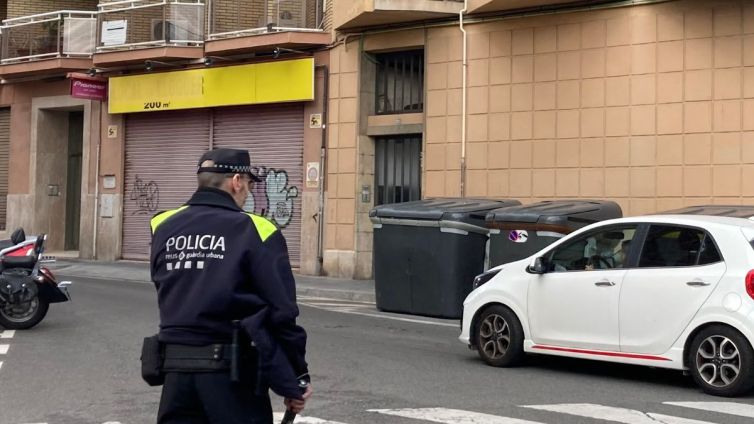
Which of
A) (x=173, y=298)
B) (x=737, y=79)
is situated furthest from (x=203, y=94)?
(x=173, y=298)

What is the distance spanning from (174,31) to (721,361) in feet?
55.1

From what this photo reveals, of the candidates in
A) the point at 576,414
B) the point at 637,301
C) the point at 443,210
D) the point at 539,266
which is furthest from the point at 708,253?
the point at 443,210

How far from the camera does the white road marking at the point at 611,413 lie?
6664 millimetres

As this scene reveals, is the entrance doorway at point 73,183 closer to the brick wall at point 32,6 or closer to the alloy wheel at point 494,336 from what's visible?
the brick wall at point 32,6

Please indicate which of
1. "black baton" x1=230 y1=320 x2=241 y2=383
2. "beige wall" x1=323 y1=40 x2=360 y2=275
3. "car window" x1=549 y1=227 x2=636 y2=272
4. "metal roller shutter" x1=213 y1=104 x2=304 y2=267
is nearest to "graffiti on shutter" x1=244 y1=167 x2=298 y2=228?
"metal roller shutter" x1=213 y1=104 x2=304 y2=267

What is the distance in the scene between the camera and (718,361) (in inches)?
301

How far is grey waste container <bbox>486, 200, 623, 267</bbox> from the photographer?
1231 cm

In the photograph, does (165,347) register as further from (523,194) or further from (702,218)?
(523,194)

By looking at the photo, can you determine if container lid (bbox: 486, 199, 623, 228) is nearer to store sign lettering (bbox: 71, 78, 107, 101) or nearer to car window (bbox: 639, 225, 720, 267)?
car window (bbox: 639, 225, 720, 267)

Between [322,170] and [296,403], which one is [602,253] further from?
[322,170]

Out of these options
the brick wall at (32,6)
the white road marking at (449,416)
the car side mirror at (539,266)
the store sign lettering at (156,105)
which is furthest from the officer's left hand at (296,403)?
the brick wall at (32,6)

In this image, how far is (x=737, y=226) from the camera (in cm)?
791

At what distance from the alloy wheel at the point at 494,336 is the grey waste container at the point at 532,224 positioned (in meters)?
3.30

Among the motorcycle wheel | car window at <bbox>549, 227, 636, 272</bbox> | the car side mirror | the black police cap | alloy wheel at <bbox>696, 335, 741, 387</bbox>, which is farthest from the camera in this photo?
the motorcycle wheel
